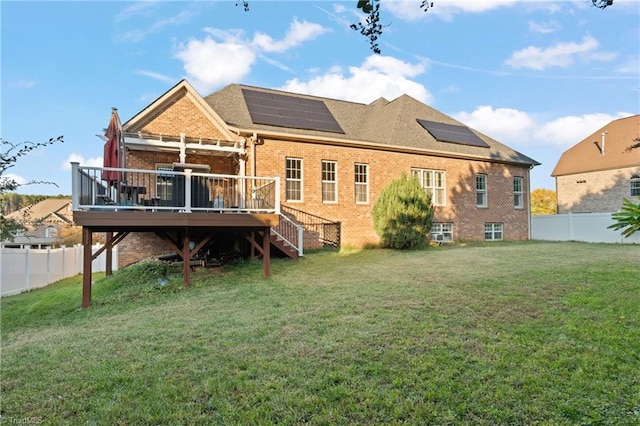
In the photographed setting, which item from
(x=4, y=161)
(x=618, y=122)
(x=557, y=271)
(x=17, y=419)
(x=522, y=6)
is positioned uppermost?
(x=618, y=122)

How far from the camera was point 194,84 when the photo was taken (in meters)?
13.2

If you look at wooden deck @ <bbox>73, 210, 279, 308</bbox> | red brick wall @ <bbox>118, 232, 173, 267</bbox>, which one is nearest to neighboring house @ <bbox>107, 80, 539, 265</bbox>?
red brick wall @ <bbox>118, 232, 173, 267</bbox>

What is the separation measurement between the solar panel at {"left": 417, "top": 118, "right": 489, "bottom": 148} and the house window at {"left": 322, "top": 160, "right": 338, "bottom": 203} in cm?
568

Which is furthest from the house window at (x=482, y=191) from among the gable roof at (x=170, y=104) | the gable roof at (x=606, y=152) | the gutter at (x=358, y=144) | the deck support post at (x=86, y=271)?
the deck support post at (x=86, y=271)

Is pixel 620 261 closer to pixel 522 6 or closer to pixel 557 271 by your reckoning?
pixel 557 271

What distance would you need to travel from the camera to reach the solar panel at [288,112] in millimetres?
14516

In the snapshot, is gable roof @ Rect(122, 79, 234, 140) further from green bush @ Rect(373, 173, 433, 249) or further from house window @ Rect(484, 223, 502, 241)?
house window @ Rect(484, 223, 502, 241)

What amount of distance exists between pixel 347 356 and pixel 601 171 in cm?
2696

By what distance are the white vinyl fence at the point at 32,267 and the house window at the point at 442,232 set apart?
12.9 m

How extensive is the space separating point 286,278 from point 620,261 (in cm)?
824

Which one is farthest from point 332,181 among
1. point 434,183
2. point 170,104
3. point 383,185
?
point 170,104

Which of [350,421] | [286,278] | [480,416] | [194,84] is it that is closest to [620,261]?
[286,278]

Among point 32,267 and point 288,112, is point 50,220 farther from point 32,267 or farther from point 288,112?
point 288,112

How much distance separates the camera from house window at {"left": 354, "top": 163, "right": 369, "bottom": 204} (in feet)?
50.6
